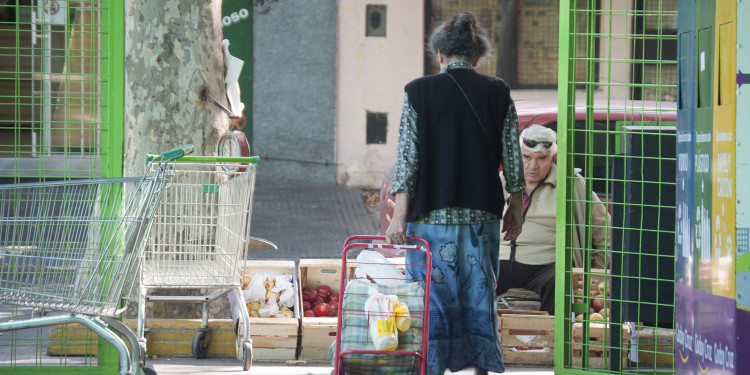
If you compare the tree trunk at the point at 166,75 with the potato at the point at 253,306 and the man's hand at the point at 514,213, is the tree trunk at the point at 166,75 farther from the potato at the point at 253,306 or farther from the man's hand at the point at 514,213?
the man's hand at the point at 514,213

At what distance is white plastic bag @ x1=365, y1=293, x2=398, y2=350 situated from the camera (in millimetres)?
4641

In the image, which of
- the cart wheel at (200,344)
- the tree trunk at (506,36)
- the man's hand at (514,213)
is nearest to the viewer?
the man's hand at (514,213)

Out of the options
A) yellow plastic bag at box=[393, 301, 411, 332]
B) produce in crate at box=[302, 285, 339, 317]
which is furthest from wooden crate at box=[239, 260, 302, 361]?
yellow plastic bag at box=[393, 301, 411, 332]

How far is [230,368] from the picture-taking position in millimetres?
6133

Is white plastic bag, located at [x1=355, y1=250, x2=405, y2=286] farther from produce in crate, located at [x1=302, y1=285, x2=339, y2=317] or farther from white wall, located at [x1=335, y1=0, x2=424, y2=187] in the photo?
white wall, located at [x1=335, y1=0, x2=424, y2=187]

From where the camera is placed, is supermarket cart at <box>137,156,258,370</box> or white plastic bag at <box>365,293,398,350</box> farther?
supermarket cart at <box>137,156,258,370</box>

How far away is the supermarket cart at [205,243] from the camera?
18.8ft

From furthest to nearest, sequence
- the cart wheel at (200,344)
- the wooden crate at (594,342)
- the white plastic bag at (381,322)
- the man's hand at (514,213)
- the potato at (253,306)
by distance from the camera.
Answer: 1. the potato at (253,306)
2. the cart wheel at (200,344)
3. the wooden crate at (594,342)
4. the man's hand at (514,213)
5. the white plastic bag at (381,322)

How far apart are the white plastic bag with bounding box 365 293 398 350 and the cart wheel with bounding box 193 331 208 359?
1920mm

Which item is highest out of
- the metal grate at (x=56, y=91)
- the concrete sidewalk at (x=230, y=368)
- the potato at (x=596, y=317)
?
the metal grate at (x=56, y=91)

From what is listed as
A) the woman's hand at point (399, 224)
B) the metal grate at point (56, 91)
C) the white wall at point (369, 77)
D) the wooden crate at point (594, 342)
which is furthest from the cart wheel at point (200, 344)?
the white wall at point (369, 77)

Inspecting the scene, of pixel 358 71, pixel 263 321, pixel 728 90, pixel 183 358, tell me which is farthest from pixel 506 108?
pixel 358 71

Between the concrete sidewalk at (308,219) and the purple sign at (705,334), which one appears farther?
the concrete sidewalk at (308,219)

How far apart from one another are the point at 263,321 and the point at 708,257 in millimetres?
3390
